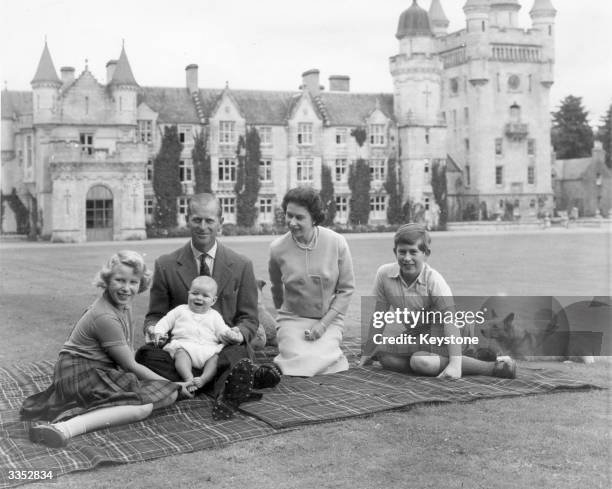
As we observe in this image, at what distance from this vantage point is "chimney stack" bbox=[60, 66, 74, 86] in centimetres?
4822

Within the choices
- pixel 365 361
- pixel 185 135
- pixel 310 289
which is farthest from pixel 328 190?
pixel 310 289

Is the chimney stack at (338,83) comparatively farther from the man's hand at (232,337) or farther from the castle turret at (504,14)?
the man's hand at (232,337)

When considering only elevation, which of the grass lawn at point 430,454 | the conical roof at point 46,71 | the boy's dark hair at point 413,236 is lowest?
the grass lawn at point 430,454

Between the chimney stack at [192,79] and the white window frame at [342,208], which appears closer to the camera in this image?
the chimney stack at [192,79]

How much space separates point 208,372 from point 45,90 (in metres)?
42.5

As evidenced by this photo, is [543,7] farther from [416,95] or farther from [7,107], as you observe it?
[7,107]

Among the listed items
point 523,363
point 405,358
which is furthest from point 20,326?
point 523,363

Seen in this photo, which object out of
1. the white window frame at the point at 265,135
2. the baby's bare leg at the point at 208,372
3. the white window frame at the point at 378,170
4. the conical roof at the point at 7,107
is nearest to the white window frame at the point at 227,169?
the white window frame at the point at 265,135

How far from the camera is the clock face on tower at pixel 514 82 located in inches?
2525

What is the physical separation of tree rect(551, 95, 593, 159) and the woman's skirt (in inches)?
3270

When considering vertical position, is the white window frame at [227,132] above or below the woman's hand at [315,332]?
above

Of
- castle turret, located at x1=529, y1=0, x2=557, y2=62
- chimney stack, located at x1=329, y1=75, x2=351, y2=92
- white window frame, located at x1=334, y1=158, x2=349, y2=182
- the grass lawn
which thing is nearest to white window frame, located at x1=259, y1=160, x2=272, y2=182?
white window frame, located at x1=334, y1=158, x2=349, y2=182

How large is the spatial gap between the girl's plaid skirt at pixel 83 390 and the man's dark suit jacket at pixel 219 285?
3.98 ft

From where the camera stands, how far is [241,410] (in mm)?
6645
